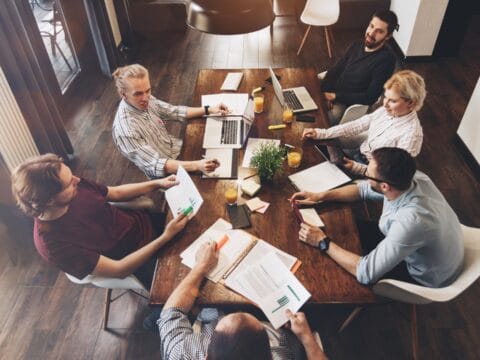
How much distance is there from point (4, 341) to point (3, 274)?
560mm

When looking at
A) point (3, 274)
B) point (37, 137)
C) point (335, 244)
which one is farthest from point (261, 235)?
point (37, 137)

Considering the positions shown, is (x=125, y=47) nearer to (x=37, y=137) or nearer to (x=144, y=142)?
(x=37, y=137)

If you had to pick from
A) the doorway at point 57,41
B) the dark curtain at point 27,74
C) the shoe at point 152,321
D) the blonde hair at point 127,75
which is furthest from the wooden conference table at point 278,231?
the doorway at point 57,41

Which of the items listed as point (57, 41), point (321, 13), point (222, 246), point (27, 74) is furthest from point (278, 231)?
point (57, 41)

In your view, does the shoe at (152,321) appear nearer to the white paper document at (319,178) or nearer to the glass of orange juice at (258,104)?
the white paper document at (319,178)

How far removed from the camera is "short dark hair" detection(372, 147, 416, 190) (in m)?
1.82

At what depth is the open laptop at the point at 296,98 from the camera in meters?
2.82

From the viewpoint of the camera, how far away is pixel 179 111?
282 centimetres

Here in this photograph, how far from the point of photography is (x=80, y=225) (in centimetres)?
198

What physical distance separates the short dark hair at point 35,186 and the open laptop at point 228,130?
3.27ft

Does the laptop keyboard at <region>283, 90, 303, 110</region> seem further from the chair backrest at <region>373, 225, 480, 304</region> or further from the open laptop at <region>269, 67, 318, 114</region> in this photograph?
the chair backrest at <region>373, 225, 480, 304</region>

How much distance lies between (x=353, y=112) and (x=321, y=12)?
97.5 inches

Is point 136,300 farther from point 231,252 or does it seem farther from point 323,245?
point 323,245

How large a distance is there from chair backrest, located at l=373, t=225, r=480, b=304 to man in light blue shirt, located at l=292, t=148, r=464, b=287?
0.21 feet
